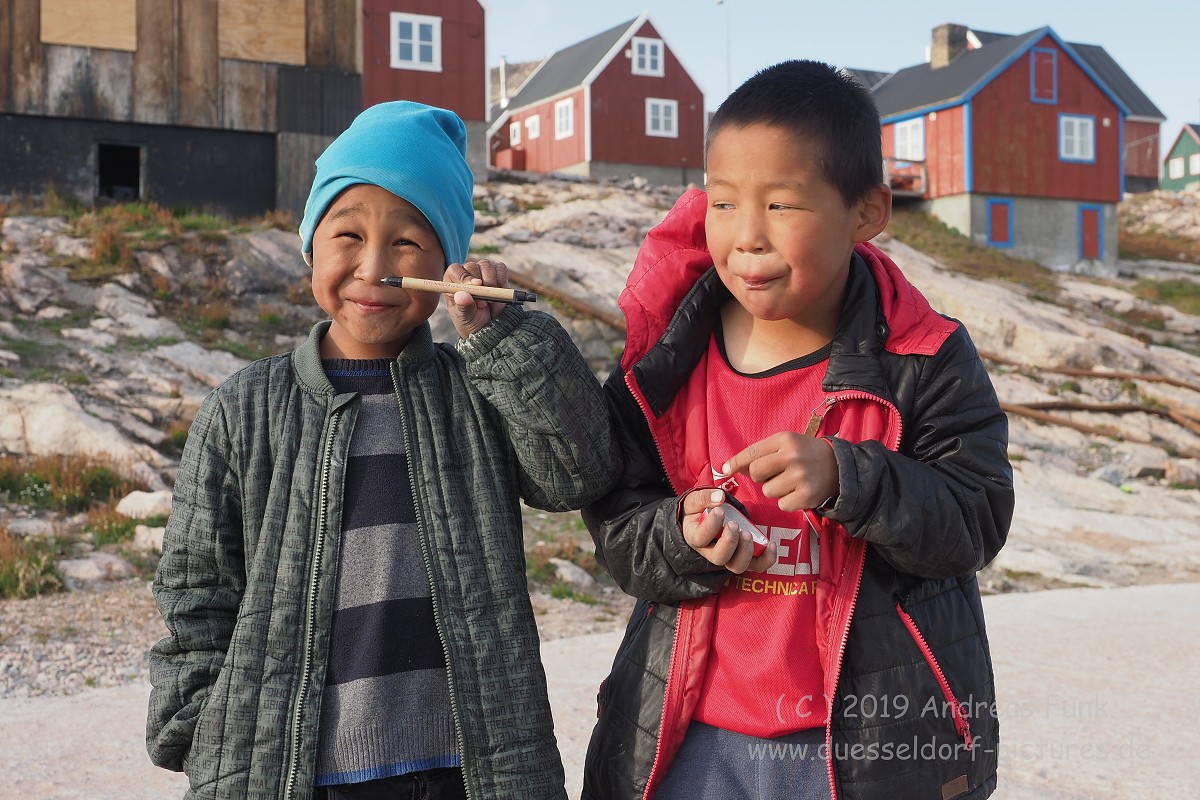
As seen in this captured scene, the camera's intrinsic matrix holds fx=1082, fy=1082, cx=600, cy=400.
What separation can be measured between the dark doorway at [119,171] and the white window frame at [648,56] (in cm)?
1725

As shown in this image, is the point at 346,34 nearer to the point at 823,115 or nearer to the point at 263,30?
the point at 263,30

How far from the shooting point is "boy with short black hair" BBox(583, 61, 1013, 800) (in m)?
1.78

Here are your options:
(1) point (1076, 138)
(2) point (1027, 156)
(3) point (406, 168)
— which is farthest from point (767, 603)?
(1) point (1076, 138)

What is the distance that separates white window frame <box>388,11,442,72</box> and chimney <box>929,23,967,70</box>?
1593 cm

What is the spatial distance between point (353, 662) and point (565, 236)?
573 inches

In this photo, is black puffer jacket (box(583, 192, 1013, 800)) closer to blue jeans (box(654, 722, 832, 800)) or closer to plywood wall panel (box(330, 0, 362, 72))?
blue jeans (box(654, 722, 832, 800))

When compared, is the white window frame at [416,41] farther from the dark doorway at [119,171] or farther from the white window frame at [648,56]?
the dark doorway at [119,171]

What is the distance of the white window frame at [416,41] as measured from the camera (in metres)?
23.9

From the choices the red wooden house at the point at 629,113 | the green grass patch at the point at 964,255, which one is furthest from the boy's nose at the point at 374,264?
the red wooden house at the point at 629,113

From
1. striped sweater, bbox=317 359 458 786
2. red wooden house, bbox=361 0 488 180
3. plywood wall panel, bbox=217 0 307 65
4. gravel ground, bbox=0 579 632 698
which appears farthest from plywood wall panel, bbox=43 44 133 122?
striped sweater, bbox=317 359 458 786

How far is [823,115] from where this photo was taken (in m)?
1.83

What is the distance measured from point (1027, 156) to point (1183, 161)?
32.3 m

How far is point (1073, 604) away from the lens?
6441mm

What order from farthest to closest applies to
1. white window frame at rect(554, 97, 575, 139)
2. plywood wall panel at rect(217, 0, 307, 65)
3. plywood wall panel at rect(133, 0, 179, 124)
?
white window frame at rect(554, 97, 575, 139)
plywood wall panel at rect(217, 0, 307, 65)
plywood wall panel at rect(133, 0, 179, 124)
